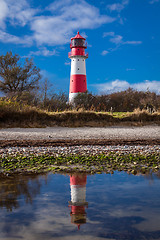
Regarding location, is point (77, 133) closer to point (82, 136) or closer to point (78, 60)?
point (82, 136)

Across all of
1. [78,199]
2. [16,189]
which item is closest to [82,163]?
[16,189]

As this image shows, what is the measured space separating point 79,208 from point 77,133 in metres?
11.8

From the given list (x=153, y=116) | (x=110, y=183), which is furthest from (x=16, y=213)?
(x=153, y=116)

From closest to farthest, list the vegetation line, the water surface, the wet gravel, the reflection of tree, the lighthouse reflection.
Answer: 1. the water surface
2. the lighthouse reflection
3. the reflection of tree
4. the vegetation line
5. the wet gravel

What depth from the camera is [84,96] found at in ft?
83.6

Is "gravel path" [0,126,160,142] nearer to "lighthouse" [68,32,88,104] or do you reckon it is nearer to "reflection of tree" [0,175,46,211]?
"reflection of tree" [0,175,46,211]

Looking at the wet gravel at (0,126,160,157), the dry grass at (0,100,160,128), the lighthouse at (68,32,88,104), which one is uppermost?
the lighthouse at (68,32,88,104)

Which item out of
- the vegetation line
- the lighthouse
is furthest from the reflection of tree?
the lighthouse

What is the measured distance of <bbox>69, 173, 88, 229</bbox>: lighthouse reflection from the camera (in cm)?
382

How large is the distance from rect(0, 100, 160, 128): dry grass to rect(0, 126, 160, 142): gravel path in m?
0.73

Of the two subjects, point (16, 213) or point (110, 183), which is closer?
point (16, 213)

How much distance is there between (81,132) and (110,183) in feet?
34.9

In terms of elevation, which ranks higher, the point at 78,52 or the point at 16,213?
the point at 78,52

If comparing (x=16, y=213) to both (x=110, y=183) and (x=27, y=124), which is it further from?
(x=27, y=124)
